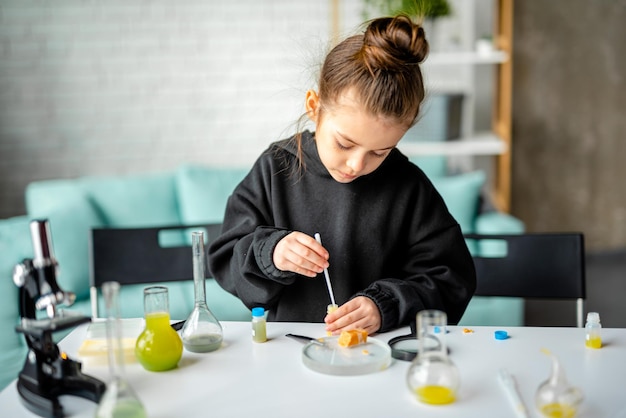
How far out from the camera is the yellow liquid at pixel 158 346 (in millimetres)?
1134

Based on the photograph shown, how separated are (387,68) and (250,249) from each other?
0.46 meters

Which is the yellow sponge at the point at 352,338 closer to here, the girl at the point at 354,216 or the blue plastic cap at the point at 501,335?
the girl at the point at 354,216

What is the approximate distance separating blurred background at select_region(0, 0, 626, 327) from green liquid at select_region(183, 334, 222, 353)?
293cm

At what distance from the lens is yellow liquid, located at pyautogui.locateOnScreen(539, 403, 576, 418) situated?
95 centimetres

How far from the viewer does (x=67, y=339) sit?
52.0 inches

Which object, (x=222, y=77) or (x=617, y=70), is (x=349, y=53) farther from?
(x=617, y=70)

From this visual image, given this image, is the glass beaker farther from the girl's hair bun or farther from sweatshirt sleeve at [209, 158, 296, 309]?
the girl's hair bun

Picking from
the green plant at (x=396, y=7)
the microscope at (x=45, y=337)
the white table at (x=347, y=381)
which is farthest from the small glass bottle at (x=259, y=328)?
the green plant at (x=396, y=7)

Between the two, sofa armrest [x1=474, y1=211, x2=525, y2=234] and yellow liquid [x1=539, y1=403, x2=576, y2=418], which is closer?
yellow liquid [x1=539, y1=403, x2=576, y2=418]

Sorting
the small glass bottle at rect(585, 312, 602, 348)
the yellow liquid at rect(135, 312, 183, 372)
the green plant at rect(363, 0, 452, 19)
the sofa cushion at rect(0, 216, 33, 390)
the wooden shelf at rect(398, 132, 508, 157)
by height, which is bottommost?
the sofa cushion at rect(0, 216, 33, 390)

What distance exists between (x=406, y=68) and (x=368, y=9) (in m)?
2.84

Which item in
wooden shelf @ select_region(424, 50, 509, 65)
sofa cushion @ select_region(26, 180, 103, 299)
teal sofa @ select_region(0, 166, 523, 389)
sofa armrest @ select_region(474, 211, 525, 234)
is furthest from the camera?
wooden shelf @ select_region(424, 50, 509, 65)

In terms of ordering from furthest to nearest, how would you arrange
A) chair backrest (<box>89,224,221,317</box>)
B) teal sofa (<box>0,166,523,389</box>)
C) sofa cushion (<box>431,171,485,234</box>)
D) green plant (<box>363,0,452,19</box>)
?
green plant (<box>363,0,452,19</box>), sofa cushion (<box>431,171,485,234</box>), teal sofa (<box>0,166,523,389</box>), chair backrest (<box>89,224,221,317</box>)

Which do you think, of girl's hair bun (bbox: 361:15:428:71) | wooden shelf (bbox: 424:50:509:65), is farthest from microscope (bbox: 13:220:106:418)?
wooden shelf (bbox: 424:50:509:65)
